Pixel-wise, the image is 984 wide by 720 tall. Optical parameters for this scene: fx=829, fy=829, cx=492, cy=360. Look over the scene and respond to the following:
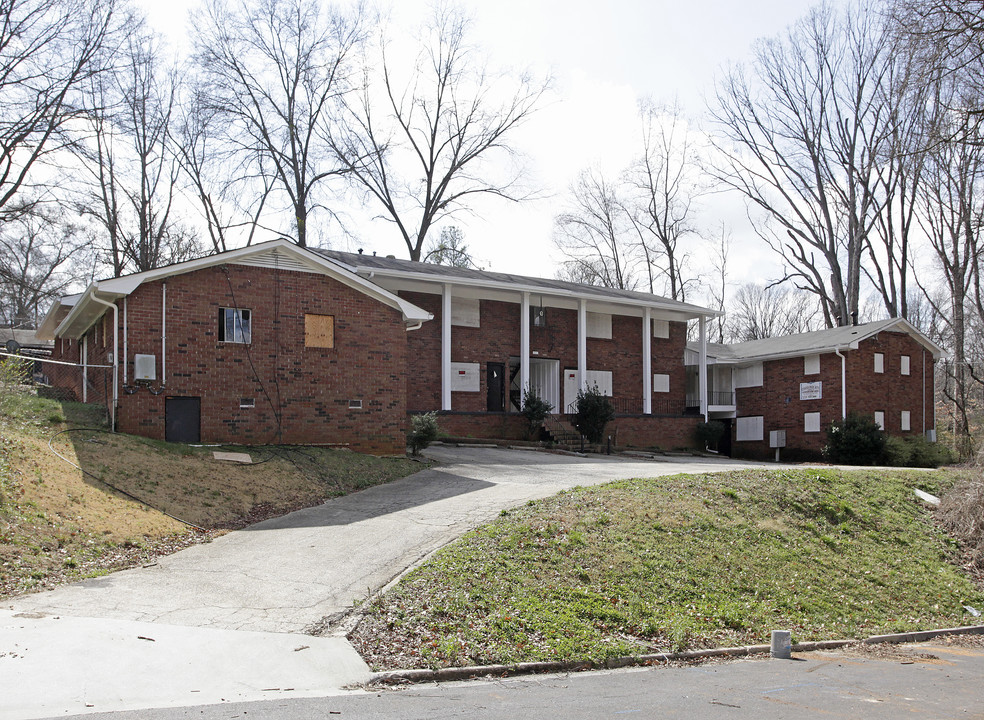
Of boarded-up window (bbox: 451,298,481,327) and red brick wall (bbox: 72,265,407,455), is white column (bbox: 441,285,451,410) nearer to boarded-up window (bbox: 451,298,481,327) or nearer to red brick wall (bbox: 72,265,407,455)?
boarded-up window (bbox: 451,298,481,327)

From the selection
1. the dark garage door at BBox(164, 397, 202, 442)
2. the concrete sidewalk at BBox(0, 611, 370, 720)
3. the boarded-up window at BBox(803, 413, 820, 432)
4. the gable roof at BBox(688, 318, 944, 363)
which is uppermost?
the gable roof at BBox(688, 318, 944, 363)

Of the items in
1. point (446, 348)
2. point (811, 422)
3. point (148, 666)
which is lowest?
point (148, 666)

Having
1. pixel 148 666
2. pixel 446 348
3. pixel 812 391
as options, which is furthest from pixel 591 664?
pixel 812 391

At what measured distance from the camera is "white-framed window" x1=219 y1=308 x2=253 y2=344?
61.3 ft

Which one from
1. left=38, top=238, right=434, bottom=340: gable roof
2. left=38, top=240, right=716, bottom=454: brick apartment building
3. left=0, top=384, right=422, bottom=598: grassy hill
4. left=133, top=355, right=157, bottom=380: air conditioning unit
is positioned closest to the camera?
left=0, top=384, right=422, bottom=598: grassy hill

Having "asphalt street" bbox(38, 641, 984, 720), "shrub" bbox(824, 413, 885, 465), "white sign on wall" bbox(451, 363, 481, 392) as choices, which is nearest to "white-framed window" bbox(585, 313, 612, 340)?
"white sign on wall" bbox(451, 363, 481, 392)

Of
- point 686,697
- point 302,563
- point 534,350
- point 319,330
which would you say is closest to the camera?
point 686,697

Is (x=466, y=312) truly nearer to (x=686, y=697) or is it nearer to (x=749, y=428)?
(x=749, y=428)

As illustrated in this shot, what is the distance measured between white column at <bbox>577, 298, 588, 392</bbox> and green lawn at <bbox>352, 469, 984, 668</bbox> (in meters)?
15.0

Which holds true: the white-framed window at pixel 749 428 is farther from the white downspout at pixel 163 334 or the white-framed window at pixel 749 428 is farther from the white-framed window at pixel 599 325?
the white downspout at pixel 163 334

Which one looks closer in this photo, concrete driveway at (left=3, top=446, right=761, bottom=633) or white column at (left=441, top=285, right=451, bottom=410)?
concrete driveway at (left=3, top=446, right=761, bottom=633)

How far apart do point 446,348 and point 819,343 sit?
51.5 feet

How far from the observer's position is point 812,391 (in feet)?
108

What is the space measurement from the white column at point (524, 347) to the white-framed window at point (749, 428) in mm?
11616
